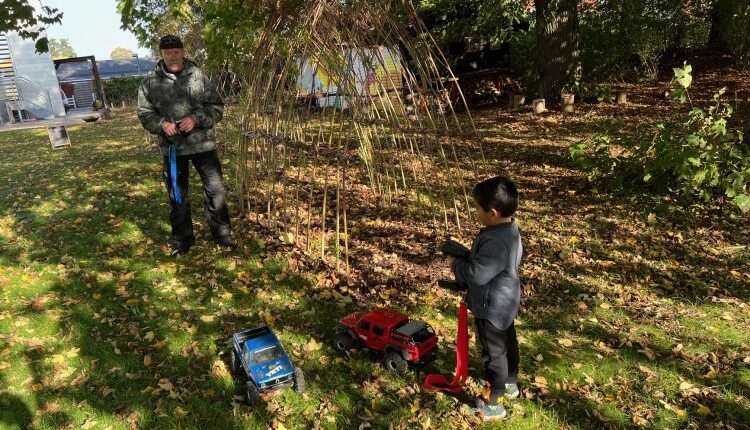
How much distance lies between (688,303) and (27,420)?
489 centimetres

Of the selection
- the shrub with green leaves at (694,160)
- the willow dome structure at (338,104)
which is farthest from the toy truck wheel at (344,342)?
the shrub with green leaves at (694,160)

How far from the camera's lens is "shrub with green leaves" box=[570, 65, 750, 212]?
16.8 feet

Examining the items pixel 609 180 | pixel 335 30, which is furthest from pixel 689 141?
pixel 335 30

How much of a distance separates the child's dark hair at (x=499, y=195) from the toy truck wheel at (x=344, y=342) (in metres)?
1.51

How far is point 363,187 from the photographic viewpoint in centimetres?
740

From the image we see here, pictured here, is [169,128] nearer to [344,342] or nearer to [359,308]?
[359,308]

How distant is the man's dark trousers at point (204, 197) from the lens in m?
4.74

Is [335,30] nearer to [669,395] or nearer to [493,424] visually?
[493,424]

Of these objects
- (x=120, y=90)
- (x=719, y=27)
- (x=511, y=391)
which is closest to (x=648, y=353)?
(x=511, y=391)

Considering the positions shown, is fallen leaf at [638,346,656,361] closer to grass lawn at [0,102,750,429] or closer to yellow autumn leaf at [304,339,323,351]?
grass lawn at [0,102,750,429]

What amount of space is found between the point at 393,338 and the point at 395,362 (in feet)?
0.55

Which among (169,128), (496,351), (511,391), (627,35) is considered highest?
(627,35)

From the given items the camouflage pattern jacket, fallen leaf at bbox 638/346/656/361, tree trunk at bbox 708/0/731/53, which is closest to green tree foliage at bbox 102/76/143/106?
the camouflage pattern jacket

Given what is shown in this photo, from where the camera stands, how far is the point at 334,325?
154 inches
